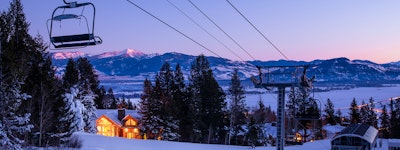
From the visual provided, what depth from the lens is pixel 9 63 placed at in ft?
65.5

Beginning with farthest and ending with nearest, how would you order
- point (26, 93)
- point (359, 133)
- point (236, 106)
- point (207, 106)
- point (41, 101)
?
point (236, 106), point (207, 106), point (359, 133), point (41, 101), point (26, 93)

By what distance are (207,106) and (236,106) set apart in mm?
3828

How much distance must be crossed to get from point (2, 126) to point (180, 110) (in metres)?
32.9

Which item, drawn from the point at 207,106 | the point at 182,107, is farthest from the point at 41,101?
the point at 207,106

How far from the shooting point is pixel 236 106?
5262 cm

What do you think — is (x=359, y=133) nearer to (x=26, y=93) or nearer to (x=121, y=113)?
(x=26, y=93)

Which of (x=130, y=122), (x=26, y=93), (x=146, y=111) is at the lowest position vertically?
(x=130, y=122)

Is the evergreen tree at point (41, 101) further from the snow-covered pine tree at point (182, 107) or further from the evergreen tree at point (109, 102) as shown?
the evergreen tree at point (109, 102)

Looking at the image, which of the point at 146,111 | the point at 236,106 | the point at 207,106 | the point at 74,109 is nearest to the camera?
the point at 74,109

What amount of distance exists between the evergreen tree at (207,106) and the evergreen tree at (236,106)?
Answer: 4.31 feet

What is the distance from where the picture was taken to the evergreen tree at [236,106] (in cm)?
5269

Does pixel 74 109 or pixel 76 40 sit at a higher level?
pixel 76 40

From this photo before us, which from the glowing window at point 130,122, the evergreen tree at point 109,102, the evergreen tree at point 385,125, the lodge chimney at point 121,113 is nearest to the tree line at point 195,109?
the glowing window at point 130,122

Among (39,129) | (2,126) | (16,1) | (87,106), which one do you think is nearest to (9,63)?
(2,126)
